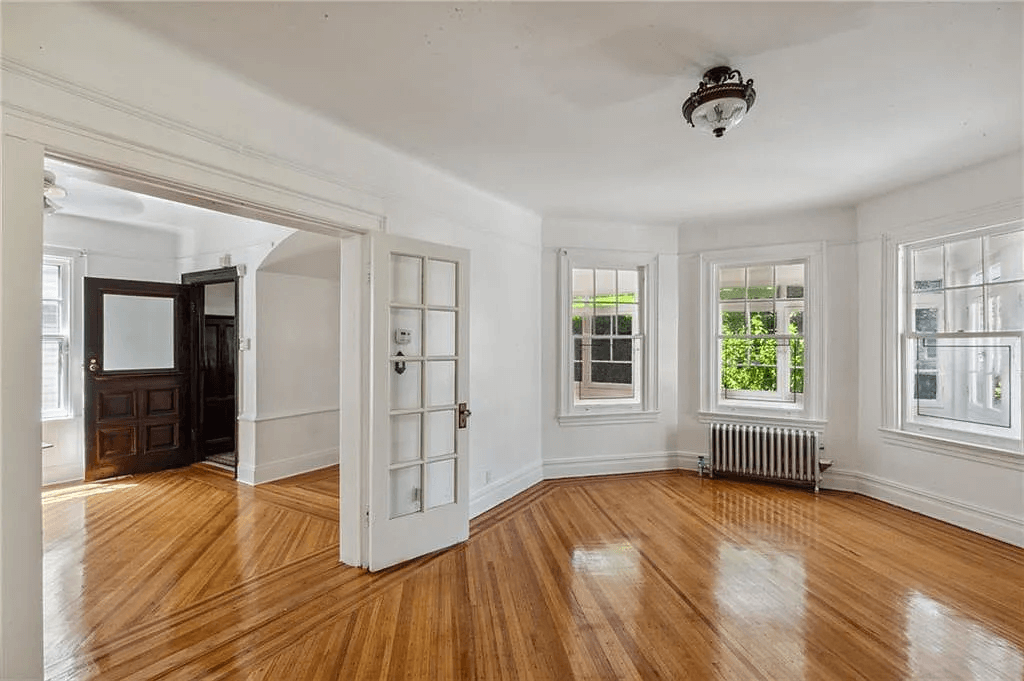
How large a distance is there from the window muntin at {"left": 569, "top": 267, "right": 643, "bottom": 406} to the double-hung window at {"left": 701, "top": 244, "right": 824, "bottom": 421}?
2.50 feet

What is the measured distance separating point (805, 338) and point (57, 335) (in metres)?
7.81

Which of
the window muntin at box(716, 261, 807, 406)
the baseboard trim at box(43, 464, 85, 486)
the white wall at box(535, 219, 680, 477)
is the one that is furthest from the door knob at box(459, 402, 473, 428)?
the baseboard trim at box(43, 464, 85, 486)

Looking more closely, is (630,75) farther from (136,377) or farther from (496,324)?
(136,377)

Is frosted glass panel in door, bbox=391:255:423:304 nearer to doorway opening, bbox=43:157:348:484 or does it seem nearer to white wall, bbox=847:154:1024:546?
doorway opening, bbox=43:157:348:484

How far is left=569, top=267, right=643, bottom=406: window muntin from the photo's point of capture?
17.4 ft

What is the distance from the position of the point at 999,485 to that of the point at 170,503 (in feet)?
22.0

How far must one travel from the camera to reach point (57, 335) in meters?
5.15

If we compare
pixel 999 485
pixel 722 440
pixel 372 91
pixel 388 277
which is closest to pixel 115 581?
pixel 388 277

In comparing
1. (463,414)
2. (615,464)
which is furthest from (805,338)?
(463,414)

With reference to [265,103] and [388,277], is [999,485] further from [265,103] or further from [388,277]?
[265,103]

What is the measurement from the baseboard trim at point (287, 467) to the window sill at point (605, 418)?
2.80m

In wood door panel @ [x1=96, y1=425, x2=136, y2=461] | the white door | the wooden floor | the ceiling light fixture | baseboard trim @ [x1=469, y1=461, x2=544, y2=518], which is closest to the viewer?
the wooden floor

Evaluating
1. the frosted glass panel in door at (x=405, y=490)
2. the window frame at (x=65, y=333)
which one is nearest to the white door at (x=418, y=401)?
the frosted glass panel in door at (x=405, y=490)

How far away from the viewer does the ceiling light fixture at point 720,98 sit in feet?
7.55
